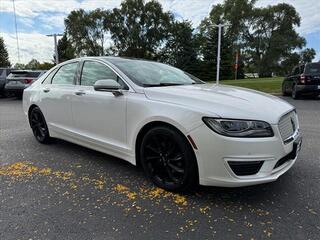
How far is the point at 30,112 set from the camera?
592 cm

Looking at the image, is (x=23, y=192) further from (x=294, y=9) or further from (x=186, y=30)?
(x=294, y=9)

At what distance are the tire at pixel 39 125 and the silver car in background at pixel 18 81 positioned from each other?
10.1 meters

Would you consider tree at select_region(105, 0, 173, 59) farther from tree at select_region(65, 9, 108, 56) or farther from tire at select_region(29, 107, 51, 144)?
→ tire at select_region(29, 107, 51, 144)

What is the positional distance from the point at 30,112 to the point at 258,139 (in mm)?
4461

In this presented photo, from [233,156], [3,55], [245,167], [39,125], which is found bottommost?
[39,125]

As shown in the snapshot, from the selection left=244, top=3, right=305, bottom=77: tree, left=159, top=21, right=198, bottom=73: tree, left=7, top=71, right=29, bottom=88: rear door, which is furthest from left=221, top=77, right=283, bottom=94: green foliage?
left=244, top=3, right=305, bottom=77: tree

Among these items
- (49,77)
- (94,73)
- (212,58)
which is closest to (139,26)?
(212,58)

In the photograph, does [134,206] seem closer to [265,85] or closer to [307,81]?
[307,81]

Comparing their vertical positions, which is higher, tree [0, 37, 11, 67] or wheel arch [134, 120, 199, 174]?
tree [0, 37, 11, 67]

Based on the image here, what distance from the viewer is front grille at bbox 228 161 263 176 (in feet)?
9.77

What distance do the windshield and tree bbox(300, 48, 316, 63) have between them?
63.7 m

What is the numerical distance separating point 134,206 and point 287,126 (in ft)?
5.86

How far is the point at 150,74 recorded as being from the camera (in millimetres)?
4270

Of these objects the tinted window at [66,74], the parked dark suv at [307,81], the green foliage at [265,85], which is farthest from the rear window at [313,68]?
the tinted window at [66,74]
